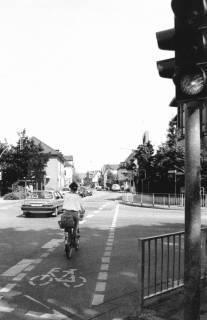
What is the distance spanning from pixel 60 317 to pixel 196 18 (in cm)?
378

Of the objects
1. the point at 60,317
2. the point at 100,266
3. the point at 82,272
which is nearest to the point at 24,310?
the point at 60,317

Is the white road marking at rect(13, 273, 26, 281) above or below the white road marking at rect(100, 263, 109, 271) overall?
below

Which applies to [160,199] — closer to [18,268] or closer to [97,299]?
[18,268]

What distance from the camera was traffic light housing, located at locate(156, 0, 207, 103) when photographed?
3734 mm

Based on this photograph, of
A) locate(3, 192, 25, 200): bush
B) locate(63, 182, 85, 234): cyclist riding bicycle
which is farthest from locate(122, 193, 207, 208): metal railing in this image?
locate(63, 182, 85, 234): cyclist riding bicycle

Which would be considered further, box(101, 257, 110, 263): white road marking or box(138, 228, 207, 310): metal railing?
box(101, 257, 110, 263): white road marking

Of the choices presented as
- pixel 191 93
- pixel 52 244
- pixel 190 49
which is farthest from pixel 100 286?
pixel 52 244

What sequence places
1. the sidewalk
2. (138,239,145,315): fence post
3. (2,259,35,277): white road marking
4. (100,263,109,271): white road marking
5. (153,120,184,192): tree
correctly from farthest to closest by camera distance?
(153,120,184,192): tree < (100,263,109,271): white road marking < (2,259,35,277): white road marking < (138,239,145,315): fence post < the sidewalk

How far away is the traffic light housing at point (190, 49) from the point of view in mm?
3734

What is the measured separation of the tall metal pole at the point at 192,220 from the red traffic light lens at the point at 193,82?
0.43 feet

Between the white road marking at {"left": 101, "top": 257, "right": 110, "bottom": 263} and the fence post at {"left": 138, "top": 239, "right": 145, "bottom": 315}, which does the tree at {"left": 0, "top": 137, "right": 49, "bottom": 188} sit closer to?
the white road marking at {"left": 101, "top": 257, "right": 110, "bottom": 263}

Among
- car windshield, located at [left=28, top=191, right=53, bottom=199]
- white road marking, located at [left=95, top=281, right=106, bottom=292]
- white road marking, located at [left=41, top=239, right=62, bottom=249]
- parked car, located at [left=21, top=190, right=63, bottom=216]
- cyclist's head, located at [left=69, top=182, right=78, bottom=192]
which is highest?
cyclist's head, located at [left=69, top=182, right=78, bottom=192]

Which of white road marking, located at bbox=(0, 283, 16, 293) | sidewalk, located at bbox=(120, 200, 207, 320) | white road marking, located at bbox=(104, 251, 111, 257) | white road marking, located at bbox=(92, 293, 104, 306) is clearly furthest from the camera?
white road marking, located at bbox=(104, 251, 111, 257)

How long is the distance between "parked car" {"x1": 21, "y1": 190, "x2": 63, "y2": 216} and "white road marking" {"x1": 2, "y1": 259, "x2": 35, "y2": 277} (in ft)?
39.6
